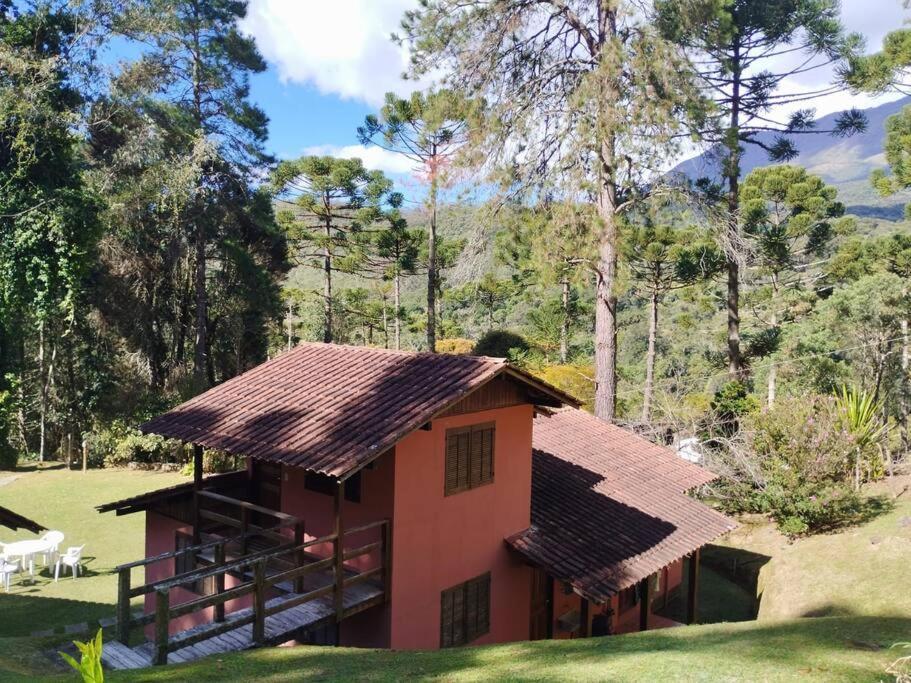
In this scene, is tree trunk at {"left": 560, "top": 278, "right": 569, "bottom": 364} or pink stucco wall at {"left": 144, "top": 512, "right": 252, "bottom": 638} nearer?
pink stucco wall at {"left": 144, "top": 512, "right": 252, "bottom": 638}

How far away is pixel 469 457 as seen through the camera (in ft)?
31.9

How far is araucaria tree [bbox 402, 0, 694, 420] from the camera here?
1644 centimetres

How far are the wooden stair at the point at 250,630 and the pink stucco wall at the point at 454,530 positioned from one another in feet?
1.81

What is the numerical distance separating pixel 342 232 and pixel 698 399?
1823 cm

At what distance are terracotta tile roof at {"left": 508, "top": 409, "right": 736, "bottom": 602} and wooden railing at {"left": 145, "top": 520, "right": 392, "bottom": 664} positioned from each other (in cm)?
257

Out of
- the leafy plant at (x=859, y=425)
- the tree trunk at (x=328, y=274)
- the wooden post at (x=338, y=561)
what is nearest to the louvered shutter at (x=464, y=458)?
the wooden post at (x=338, y=561)

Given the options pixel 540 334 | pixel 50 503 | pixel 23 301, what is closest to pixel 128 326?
pixel 23 301

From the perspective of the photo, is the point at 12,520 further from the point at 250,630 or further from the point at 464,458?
the point at 464,458

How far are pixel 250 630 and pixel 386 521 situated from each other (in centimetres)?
195

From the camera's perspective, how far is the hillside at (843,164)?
21.5 meters

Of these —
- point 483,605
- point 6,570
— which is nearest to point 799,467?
point 483,605

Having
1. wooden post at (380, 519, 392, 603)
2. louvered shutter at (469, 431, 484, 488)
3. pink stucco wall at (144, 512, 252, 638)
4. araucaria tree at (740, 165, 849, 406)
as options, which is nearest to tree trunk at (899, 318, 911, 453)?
araucaria tree at (740, 165, 849, 406)

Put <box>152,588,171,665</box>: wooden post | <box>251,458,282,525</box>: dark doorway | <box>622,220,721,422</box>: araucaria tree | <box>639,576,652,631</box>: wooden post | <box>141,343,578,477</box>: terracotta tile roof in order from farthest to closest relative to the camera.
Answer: <box>622,220,721,422</box>: araucaria tree, <box>639,576,652,631</box>: wooden post, <box>251,458,282,525</box>: dark doorway, <box>141,343,578,477</box>: terracotta tile roof, <box>152,588,171,665</box>: wooden post

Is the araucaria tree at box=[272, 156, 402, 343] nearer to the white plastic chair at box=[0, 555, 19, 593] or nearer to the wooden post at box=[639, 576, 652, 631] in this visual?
the white plastic chair at box=[0, 555, 19, 593]
